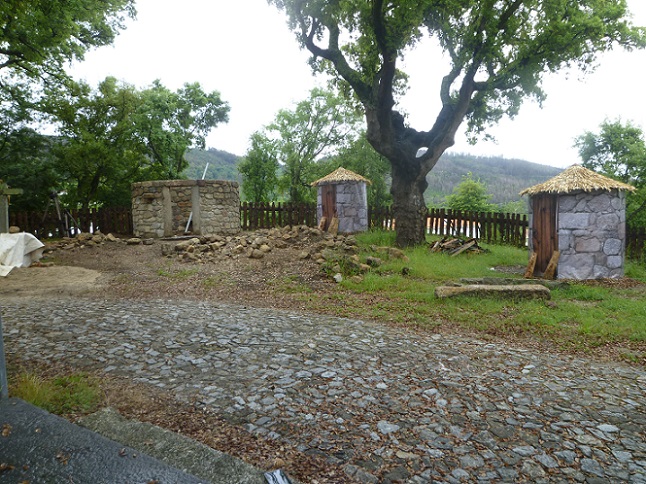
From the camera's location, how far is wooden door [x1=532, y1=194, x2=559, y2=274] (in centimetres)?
1042

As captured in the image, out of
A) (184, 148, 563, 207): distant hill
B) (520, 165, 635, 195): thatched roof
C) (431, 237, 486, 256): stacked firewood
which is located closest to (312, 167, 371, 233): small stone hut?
(431, 237, 486, 256): stacked firewood

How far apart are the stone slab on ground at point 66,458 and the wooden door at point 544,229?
10.5 meters

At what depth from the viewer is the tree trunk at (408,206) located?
1423 cm

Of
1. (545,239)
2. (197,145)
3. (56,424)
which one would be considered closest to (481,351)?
(56,424)

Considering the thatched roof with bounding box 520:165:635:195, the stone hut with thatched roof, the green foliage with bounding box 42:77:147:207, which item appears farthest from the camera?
the green foliage with bounding box 42:77:147:207

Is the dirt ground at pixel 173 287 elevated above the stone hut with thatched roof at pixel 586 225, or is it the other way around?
the stone hut with thatched roof at pixel 586 225

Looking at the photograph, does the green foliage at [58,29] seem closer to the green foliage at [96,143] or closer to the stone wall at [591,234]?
the green foliage at [96,143]

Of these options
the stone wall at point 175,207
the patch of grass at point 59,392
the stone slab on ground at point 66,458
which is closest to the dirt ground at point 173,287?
the patch of grass at point 59,392

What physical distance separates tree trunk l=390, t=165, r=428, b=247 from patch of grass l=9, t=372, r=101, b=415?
11656mm

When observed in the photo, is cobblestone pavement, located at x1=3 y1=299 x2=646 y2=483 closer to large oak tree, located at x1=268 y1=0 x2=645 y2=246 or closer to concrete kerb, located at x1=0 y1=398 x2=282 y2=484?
concrete kerb, located at x1=0 y1=398 x2=282 y2=484

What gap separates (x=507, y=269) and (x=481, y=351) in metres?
7.30

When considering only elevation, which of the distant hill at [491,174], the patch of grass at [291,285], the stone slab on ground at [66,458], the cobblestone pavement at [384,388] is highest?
the distant hill at [491,174]

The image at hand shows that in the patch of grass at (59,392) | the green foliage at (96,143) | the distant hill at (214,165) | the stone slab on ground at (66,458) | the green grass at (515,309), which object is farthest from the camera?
the distant hill at (214,165)

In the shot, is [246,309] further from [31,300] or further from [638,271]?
[638,271]
